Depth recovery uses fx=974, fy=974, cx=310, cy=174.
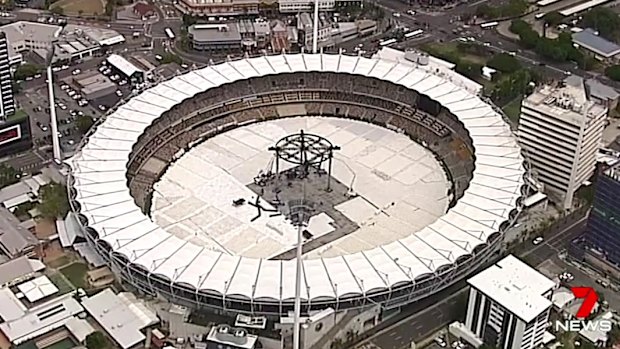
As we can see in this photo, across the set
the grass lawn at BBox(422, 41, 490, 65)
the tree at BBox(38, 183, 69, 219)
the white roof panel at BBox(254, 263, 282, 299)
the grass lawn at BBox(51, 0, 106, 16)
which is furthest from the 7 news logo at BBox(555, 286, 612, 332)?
the grass lawn at BBox(51, 0, 106, 16)

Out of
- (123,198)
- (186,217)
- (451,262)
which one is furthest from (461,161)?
(123,198)

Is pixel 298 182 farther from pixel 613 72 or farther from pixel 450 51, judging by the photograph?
pixel 613 72

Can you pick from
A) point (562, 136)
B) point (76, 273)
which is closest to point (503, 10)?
point (562, 136)

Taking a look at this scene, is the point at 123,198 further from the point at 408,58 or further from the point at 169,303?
the point at 408,58

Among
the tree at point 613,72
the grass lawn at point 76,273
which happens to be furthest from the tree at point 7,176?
the tree at point 613,72

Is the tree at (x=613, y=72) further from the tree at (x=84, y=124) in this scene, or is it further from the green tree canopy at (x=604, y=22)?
the tree at (x=84, y=124)
